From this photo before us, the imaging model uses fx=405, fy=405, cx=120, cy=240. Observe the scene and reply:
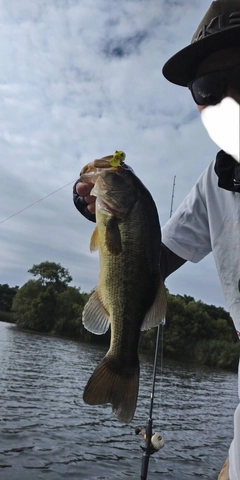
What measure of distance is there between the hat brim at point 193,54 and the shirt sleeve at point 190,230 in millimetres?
561

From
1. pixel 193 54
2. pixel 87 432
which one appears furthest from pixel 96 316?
pixel 87 432

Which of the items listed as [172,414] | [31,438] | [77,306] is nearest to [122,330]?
[31,438]

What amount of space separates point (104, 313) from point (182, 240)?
0.59 m

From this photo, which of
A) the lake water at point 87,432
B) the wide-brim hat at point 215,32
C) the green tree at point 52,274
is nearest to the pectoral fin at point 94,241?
the wide-brim hat at point 215,32

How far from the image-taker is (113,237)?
80.5 inches

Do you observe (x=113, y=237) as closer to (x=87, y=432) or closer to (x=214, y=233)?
(x=214, y=233)

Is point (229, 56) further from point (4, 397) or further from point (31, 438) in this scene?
point (4, 397)

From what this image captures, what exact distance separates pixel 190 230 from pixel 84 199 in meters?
0.61

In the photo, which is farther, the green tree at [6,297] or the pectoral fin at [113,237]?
the green tree at [6,297]

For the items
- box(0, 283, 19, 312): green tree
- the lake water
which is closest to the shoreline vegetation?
the lake water

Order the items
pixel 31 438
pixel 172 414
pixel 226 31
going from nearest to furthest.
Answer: pixel 226 31
pixel 31 438
pixel 172 414

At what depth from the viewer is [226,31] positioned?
1749 millimetres

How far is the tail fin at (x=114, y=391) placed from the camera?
5.87 feet

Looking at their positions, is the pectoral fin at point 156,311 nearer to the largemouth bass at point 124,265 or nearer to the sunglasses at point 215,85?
the largemouth bass at point 124,265
